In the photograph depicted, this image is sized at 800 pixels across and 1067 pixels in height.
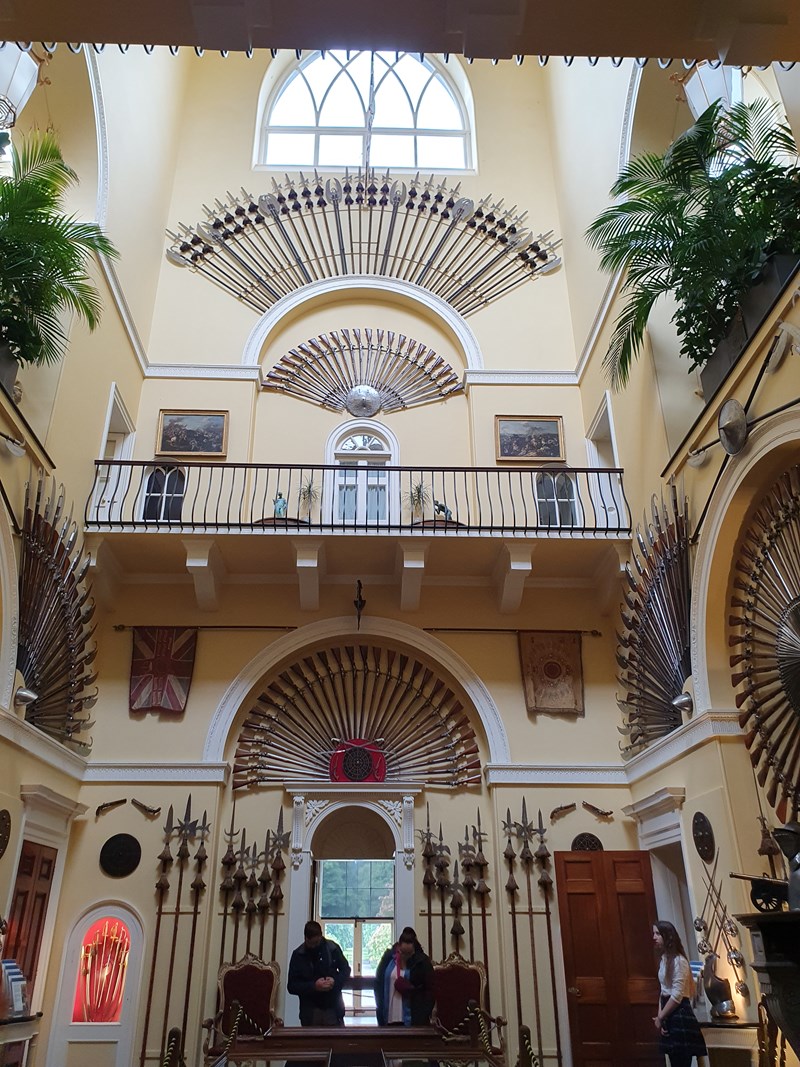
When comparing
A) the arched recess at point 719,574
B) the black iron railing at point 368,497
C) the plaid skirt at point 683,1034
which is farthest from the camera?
the black iron railing at point 368,497

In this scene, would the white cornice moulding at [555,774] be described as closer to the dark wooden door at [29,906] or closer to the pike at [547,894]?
the pike at [547,894]

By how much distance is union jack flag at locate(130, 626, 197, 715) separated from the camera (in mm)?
8461

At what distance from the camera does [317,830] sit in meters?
8.66

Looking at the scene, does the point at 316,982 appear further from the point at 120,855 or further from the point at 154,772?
the point at 154,772

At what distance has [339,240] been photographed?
1129 cm

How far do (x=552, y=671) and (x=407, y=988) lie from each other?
3.50 meters

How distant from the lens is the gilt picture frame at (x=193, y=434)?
9.89 meters

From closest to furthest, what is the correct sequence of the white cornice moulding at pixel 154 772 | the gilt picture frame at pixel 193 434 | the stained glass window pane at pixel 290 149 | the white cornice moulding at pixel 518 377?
the white cornice moulding at pixel 154 772 → the gilt picture frame at pixel 193 434 → the white cornice moulding at pixel 518 377 → the stained glass window pane at pixel 290 149

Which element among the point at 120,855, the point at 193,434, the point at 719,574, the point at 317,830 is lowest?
the point at 120,855

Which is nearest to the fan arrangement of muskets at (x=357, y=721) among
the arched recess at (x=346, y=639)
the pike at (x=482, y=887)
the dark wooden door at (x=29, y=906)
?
the arched recess at (x=346, y=639)

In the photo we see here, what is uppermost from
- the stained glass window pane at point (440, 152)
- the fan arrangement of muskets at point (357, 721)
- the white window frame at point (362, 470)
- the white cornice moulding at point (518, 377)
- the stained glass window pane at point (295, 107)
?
the stained glass window pane at point (295, 107)

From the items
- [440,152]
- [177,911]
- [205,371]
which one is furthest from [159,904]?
[440,152]

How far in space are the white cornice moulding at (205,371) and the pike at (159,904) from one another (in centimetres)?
522

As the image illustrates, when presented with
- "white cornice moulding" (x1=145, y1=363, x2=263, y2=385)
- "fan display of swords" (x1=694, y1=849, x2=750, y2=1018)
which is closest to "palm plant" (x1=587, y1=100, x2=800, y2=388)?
"fan display of swords" (x1=694, y1=849, x2=750, y2=1018)
